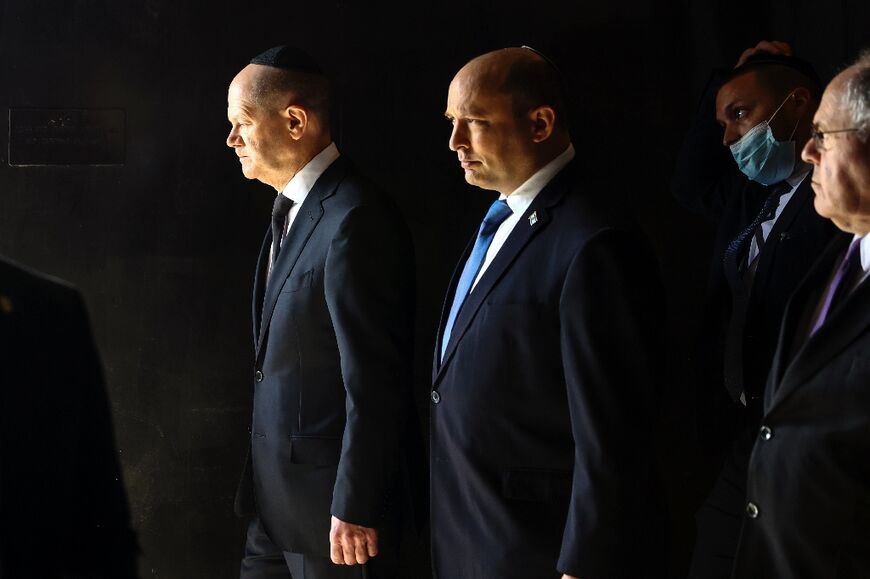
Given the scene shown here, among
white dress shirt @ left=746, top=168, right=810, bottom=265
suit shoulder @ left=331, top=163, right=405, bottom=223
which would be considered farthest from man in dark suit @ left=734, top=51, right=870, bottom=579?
suit shoulder @ left=331, top=163, right=405, bottom=223

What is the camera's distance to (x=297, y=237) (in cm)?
245

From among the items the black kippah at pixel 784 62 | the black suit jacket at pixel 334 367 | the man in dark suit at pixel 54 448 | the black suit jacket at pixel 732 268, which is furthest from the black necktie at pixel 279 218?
the black kippah at pixel 784 62

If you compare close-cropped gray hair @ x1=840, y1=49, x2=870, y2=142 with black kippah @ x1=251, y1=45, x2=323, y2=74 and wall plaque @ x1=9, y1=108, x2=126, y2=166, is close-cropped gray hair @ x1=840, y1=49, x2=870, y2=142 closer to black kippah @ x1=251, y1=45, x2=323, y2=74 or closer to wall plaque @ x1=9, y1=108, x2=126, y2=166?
black kippah @ x1=251, y1=45, x2=323, y2=74

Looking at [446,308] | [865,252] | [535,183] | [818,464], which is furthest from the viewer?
[446,308]

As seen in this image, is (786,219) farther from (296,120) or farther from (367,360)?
(296,120)

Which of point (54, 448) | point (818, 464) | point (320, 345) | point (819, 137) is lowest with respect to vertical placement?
point (54, 448)

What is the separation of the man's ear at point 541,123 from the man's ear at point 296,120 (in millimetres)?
687

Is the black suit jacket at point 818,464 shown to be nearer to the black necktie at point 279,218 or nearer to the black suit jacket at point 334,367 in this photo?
the black suit jacket at point 334,367

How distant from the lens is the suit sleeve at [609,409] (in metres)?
1.81

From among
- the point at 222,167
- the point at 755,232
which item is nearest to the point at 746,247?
the point at 755,232

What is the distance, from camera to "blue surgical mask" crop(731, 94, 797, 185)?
2.43 metres

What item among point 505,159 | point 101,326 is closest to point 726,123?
point 505,159

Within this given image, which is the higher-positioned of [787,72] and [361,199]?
[787,72]

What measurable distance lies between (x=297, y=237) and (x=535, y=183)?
2.18ft
